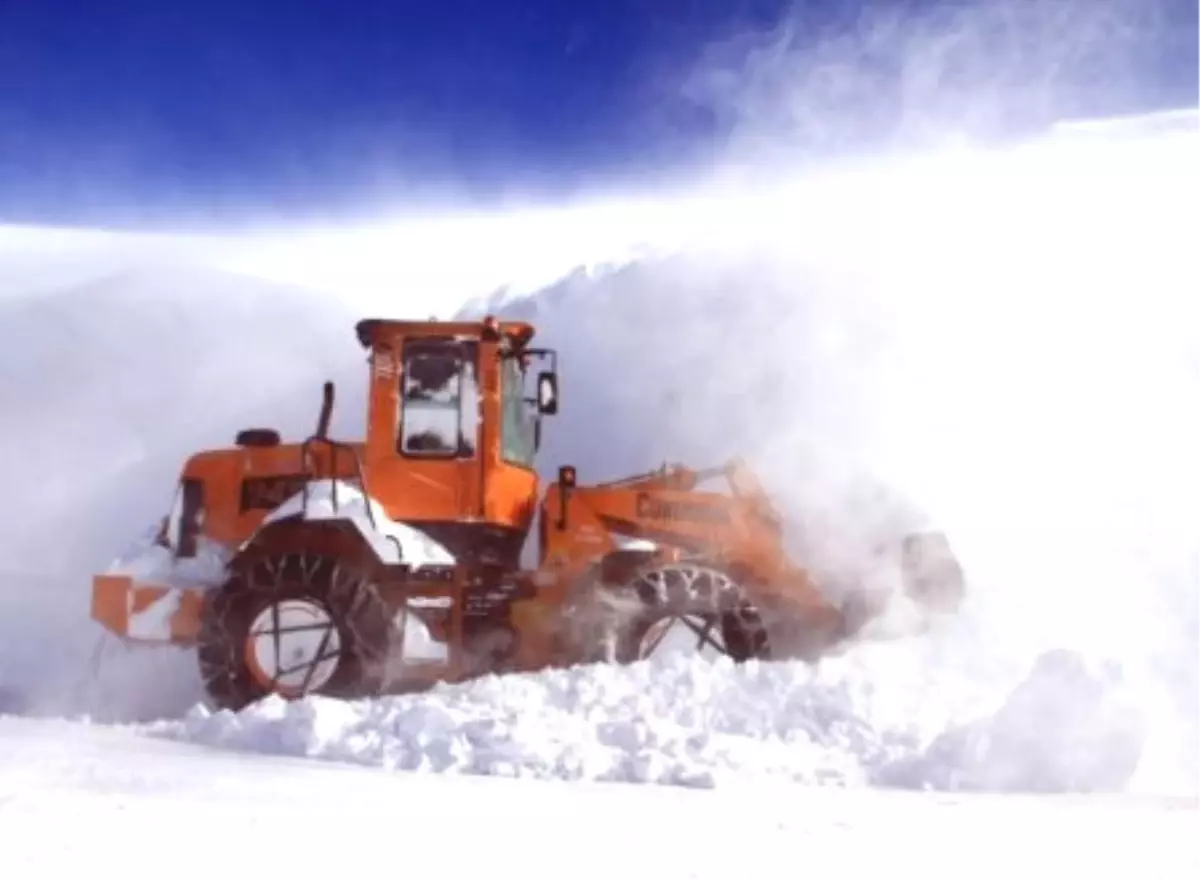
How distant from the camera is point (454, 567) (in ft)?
33.0

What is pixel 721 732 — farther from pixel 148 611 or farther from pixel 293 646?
pixel 148 611

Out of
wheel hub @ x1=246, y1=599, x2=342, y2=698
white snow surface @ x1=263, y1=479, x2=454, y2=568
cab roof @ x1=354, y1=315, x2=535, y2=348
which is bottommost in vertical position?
wheel hub @ x1=246, y1=599, x2=342, y2=698

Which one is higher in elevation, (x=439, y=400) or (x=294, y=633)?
(x=439, y=400)

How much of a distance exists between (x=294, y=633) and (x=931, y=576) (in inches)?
174

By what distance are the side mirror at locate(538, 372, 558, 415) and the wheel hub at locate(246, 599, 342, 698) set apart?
6.87 feet

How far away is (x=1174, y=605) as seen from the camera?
12438 millimetres

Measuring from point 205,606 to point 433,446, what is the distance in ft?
6.38

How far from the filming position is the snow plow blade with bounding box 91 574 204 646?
10086mm

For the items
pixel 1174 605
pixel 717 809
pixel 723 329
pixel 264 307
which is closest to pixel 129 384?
pixel 264 307

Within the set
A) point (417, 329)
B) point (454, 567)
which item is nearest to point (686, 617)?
point (454, 567)

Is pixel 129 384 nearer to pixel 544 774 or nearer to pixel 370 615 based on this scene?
pixel 370 615

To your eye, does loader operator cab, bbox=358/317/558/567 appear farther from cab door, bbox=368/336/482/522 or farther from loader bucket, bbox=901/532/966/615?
loader bucket, bbox=901/532/966/615

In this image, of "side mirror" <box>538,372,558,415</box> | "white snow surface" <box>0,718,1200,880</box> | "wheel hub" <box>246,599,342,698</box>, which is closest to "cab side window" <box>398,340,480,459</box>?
"side mirror" <box>538,372,558,415</box>

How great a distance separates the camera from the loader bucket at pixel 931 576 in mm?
9906
